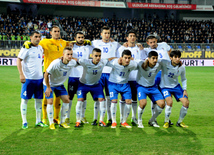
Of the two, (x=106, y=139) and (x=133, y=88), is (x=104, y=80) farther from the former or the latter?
(x=106, y=139)

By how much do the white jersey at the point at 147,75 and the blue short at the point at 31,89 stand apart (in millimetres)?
2326

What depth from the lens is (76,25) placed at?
34469 millimetres

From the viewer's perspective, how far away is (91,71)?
6.36m

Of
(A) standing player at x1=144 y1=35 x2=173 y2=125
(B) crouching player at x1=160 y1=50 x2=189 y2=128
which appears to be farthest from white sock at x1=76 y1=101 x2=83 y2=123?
(B) crouching player at x1=160 y1=50 x2=189 y2=128

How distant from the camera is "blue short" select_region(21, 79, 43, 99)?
6031 mm

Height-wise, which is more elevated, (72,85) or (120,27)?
(120,27)

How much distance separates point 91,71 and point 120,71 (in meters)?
0.68

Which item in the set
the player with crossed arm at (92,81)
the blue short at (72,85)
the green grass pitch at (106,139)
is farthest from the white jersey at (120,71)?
the green grass pitch at (106,139)

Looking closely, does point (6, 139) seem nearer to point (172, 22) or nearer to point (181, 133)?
point (181, 133)

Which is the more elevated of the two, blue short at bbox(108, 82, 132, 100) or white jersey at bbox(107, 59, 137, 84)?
white jersey at bbox(107, 59, 137, 84)

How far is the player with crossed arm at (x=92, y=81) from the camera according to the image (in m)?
6.28

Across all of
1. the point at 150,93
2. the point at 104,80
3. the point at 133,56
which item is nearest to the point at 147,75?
the point at 150,93

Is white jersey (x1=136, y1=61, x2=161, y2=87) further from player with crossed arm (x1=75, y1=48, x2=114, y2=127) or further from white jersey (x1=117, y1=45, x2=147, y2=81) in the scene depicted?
player with crossed arm (x1=75, y1=48, x2=114, y2=127)

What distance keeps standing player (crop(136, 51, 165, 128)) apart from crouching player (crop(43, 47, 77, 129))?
1.62 metres
